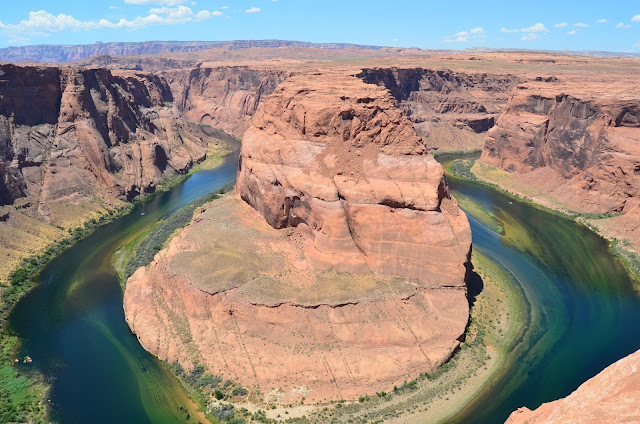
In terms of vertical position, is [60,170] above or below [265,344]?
above

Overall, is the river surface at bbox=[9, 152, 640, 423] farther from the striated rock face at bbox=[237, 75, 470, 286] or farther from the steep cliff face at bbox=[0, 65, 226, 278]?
the striated rock face at bbox=[237, 75, 470, 286]

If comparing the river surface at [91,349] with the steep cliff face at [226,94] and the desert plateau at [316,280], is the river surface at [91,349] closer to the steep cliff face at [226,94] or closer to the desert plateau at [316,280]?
the desert plateau at [316,280]

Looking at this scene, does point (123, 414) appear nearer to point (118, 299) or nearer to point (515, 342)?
point (118, 299)

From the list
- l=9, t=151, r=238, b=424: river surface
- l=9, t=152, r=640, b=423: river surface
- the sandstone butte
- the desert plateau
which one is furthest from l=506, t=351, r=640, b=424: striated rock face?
l=9, t=151, r=238, b=424: river surface

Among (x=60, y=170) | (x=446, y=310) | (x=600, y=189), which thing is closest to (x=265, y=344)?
(x=446, y=310)

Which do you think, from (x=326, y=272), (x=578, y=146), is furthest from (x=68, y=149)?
(x=578, y=146)

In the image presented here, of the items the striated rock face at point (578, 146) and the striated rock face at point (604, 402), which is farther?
Answer: the striated rock face at point (578, 146)

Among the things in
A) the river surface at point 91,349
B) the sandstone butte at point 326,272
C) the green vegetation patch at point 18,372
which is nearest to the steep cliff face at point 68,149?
the green vegetation patch at point 18,372
